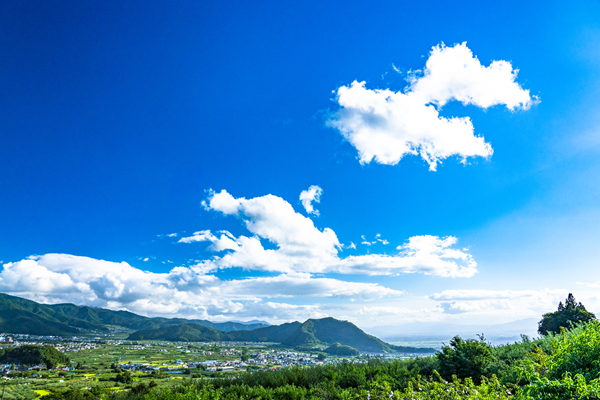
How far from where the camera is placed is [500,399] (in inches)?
281

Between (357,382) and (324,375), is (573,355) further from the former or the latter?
(324,375)

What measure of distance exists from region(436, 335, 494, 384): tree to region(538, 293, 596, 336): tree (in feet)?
108

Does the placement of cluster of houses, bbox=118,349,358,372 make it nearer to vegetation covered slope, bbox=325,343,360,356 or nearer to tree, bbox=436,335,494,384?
tree, bbox=436,335,494,384

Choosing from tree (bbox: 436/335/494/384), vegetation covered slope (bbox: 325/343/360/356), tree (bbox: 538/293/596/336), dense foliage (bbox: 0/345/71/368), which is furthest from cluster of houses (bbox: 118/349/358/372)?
vegetation covered slope (bbox: 325/343/360/356)

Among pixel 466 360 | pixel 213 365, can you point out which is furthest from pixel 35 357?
pixel 466 360

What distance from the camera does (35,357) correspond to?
100562 millimetres

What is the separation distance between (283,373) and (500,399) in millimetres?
13235

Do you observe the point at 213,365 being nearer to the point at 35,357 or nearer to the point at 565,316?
the point at 35,357

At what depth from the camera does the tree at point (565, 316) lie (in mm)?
43344

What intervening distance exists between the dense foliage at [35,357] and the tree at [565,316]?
414 ft

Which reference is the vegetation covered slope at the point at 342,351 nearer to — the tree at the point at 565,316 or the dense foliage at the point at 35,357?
the dense foliage at the point at 35,357

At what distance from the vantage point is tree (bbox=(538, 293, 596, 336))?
43344 mm

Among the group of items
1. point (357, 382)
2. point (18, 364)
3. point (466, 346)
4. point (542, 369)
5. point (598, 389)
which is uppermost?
point (598, 389)

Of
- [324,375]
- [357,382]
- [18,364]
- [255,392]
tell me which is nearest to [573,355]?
[255,392]
